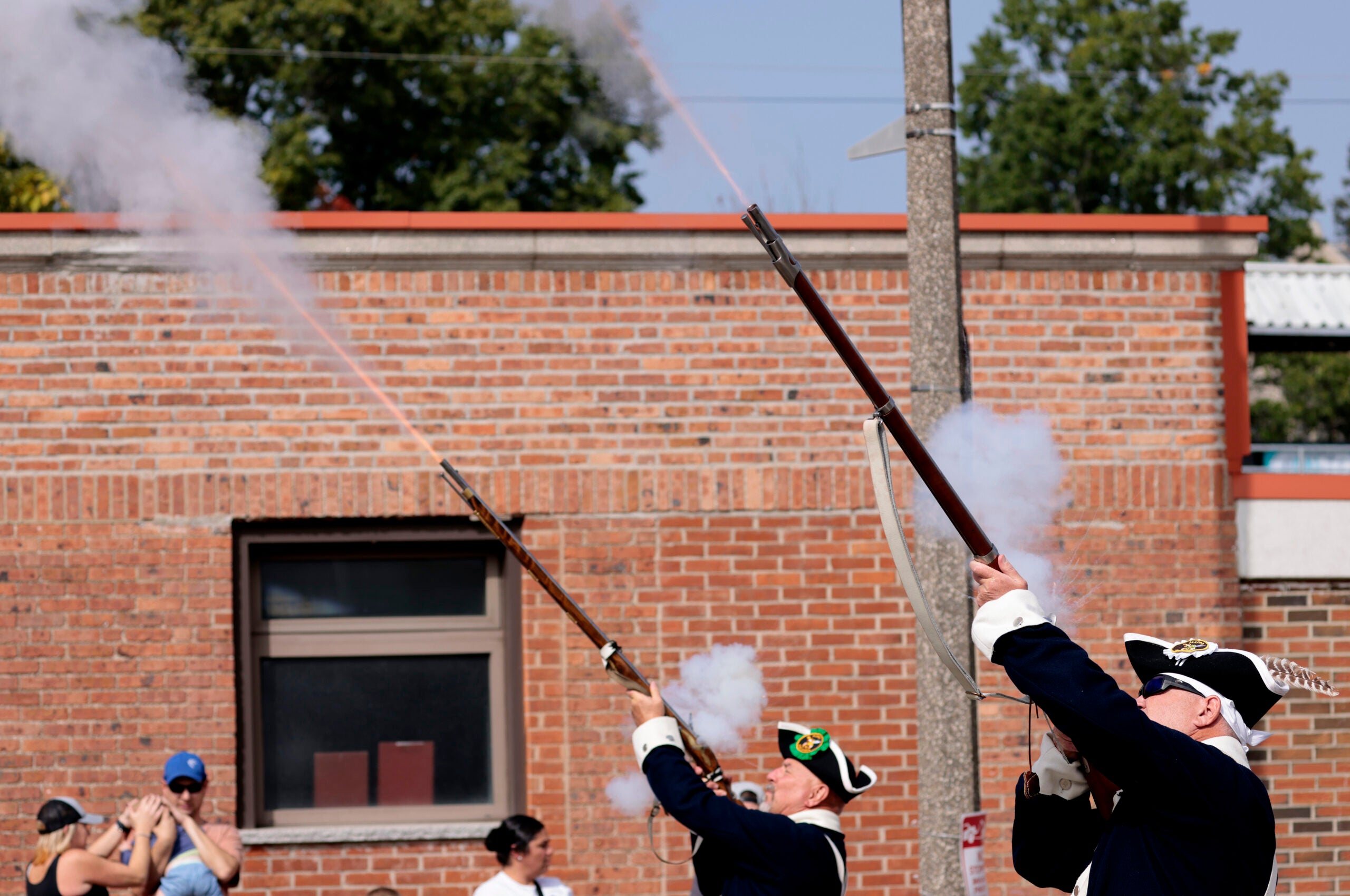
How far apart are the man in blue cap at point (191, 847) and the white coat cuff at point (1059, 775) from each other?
4383 mm

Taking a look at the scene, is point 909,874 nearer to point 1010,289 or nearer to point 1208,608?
point 1208,608

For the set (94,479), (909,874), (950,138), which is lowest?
(909,874)

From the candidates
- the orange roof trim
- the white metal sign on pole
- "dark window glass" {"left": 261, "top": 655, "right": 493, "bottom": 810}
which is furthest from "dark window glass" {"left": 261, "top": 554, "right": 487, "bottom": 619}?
the white metal sign on pole

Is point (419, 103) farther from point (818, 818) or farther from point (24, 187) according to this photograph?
point (818, 818)

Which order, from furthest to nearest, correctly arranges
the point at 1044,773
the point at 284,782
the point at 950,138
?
1. the point at 284,782
2. the point at 950,138
3. the point at 1044,773

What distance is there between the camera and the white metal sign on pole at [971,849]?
18.8ft

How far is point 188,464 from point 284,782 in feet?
5.92

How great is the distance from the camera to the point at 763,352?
7.83m

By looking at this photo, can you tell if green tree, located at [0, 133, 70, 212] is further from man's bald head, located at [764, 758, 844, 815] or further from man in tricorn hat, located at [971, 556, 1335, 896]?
man in tricorn hat, located at [971, 556, 1335, 896]

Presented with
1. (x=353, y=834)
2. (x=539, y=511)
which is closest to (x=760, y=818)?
(x=539, y=511)

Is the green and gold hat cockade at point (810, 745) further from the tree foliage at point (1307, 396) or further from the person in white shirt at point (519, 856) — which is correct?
the tree foliage at point (1307, 396)

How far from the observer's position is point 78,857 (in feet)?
19.9

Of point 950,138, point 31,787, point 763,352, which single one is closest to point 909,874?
point 763,352

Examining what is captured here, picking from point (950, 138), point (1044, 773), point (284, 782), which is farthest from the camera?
point (284, 782)
